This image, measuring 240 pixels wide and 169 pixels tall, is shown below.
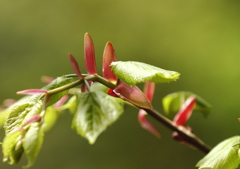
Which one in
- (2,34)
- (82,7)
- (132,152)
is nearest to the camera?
(132,152)

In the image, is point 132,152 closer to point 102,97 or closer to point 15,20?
point 15,20

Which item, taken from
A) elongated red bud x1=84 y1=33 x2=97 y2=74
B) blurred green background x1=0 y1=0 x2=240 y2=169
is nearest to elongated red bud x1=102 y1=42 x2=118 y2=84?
elongated red bud x1=84 y1=33 x2=97 y2=74

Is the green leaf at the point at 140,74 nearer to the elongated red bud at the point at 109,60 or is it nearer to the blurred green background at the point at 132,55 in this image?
the elongated red bud at the point at 109,60

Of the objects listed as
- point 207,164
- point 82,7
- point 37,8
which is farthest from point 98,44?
point 207,164

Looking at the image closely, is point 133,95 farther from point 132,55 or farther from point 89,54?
point 132,55

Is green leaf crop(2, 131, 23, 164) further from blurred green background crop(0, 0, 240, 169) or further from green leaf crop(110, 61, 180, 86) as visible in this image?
blurred green background crop(0, 0, 240, 169)

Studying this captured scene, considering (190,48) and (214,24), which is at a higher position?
(214,24)
